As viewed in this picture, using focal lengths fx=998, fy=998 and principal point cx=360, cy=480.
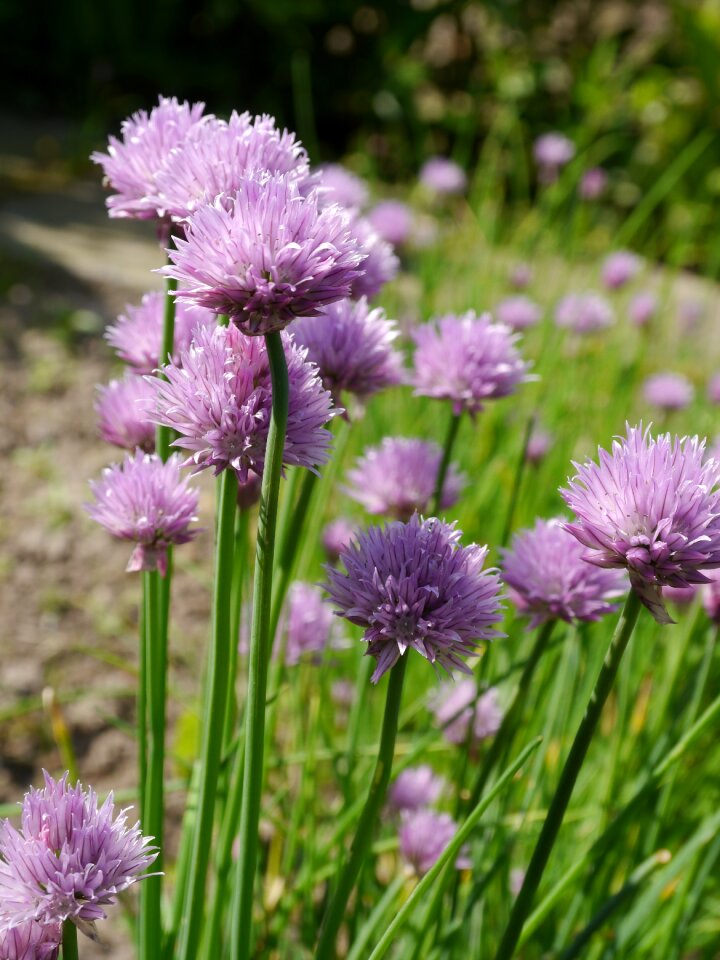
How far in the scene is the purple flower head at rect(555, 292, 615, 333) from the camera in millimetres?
2201

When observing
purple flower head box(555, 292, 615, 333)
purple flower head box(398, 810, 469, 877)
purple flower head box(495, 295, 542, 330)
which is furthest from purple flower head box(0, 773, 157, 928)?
purple flower head box(555, 292, 615, 333)

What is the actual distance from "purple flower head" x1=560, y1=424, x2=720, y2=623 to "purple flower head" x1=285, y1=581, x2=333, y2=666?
0.60 metres

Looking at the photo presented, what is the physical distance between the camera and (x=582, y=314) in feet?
7.35

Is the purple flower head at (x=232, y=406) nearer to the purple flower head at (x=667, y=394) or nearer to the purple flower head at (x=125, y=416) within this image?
the purple flower head at (x=125, y=416)

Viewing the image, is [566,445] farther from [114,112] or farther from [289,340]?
[114,112]

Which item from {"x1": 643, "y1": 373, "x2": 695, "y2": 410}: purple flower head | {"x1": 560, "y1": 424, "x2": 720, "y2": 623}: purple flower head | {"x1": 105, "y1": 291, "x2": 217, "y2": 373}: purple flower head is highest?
{"x1": 643, "y1": 373, "x2": 695, "y2": 410}: purple flower head

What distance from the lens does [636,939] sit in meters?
0.97

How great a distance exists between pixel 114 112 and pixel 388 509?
13.2ft

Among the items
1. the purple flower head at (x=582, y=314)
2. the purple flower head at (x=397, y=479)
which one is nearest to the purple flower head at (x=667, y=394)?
the purple flower head at (x=582, y=314)

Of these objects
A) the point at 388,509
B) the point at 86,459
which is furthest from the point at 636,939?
the point at 86,459

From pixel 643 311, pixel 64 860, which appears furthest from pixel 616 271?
pixel 64 860

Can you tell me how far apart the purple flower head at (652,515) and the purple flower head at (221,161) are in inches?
10.5

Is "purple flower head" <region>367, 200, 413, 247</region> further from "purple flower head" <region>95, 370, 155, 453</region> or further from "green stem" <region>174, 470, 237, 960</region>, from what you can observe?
"green stem" <region>174, 470, 237, 960</region>

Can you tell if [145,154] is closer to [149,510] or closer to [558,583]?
[149,510]
